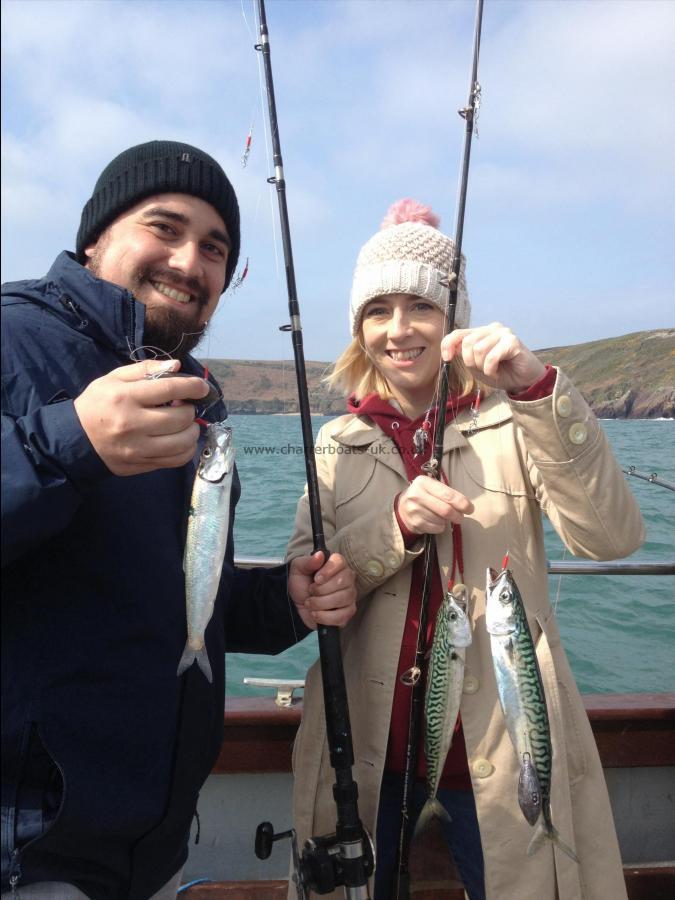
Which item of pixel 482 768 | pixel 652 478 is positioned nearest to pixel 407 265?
pixel 482 768

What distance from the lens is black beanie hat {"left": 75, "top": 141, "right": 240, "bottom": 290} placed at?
2.48 m

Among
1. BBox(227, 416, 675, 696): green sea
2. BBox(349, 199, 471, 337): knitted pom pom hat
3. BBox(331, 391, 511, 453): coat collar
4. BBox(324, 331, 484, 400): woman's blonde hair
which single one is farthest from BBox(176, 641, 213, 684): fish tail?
BBox(227, 416, 675, 696): green sea

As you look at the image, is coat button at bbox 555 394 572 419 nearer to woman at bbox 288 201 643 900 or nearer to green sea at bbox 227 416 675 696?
woman at bbox 288 201 643 900

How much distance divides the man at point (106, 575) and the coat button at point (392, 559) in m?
0.16

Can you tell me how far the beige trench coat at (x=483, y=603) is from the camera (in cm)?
215

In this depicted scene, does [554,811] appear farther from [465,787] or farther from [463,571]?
[463,571]

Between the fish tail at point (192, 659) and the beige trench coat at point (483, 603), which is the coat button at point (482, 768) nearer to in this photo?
the beige trench coat at point (483, 603)

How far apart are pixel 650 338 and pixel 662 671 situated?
19219 mm

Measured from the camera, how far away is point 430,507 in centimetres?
220

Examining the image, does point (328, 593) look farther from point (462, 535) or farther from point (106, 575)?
point (106, 575)

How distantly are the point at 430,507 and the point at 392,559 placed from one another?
0.99 feet

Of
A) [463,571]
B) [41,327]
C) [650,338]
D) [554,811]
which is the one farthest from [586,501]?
[650,338]

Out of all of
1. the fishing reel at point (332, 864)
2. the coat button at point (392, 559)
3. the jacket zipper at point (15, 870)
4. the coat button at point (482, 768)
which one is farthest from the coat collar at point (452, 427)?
the jacket zipper at point (15, 870)

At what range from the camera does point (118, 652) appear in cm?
187
